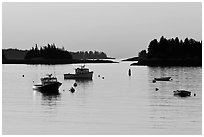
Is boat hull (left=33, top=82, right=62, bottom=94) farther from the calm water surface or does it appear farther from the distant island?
the distant island

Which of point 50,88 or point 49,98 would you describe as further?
point 50,88

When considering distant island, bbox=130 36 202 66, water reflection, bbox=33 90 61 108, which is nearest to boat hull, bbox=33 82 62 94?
water reflection, bbox=33 90 61 108

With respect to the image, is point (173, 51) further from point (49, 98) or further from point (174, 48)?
point (49, 98)

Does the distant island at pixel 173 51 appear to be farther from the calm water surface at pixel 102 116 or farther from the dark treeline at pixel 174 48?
the calm water surface at pixel 102 116

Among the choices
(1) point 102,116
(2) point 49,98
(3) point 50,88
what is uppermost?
(3) point 50,88

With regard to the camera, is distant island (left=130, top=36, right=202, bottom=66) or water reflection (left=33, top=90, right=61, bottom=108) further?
distant island (left=130, top=36, right=202, bottom=66)

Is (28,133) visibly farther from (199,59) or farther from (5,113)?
(199,59)

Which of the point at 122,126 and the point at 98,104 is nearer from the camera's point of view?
the point at 122,126

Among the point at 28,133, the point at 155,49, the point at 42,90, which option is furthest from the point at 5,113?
the point at 155,49

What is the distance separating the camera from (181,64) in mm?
197625

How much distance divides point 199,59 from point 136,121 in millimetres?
160957

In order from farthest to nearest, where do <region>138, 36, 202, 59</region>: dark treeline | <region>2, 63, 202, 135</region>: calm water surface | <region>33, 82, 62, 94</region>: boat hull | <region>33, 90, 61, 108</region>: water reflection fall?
<region>138, 36, 202, 59</region>: dark treeline, <region>33, 82, 62, 94</region>: boat hull, <region>33, 90, 61, 108</region>: water reflection, <region>2, 63, 202, 135</region>: calm water surface

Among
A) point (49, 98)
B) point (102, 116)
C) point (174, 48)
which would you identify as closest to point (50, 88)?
point (49, 98)

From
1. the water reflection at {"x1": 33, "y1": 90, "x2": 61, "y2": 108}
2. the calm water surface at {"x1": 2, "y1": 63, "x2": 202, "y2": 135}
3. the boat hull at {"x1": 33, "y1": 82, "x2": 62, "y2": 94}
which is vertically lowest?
the calm water surface at {"x1": 2, "y1": 63, "x2": 202, "y2": 135}
